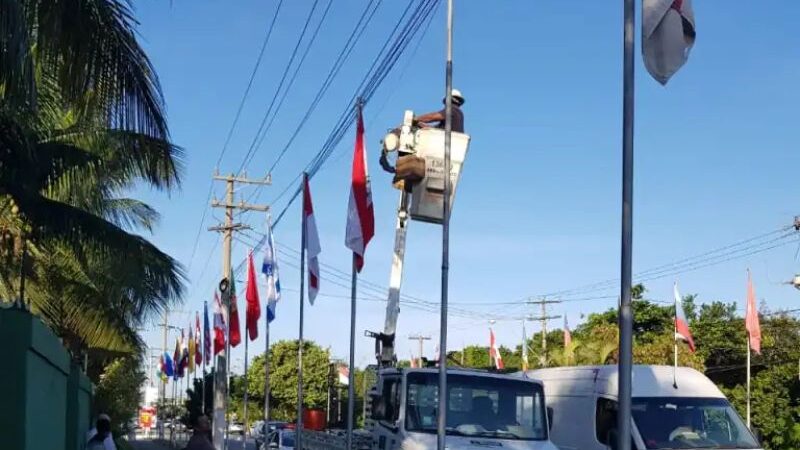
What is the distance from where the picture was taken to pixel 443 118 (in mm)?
12133

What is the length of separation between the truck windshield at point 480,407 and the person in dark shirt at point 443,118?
3.12 meters

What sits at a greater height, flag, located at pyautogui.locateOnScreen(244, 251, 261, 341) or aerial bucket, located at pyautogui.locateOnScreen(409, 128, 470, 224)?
aerial bucket, located at pyautogui.locateOnScreen(409, 128, 470, 224)

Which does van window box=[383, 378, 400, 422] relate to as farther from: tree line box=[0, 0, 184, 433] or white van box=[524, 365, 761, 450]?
tree line box=[0, 0, 184, 433]

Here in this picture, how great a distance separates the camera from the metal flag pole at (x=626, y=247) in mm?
6602

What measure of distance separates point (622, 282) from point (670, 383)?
25.8 feet

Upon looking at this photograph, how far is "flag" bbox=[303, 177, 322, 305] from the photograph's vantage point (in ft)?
61.2

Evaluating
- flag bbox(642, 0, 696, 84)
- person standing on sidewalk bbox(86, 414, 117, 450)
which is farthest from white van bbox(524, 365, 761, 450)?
flag bbox(642, 0, 696, 84)

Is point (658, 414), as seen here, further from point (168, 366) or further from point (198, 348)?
point (168, 366)

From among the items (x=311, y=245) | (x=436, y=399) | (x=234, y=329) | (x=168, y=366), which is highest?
(x=311, y=245)

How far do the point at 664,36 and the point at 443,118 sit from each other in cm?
509

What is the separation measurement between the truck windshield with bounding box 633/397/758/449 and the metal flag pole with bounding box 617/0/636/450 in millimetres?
7036

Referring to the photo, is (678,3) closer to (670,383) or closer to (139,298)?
(670,383)

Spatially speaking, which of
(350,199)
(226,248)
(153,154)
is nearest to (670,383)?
(350,199)

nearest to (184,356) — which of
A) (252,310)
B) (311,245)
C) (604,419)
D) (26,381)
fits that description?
(252,310)
